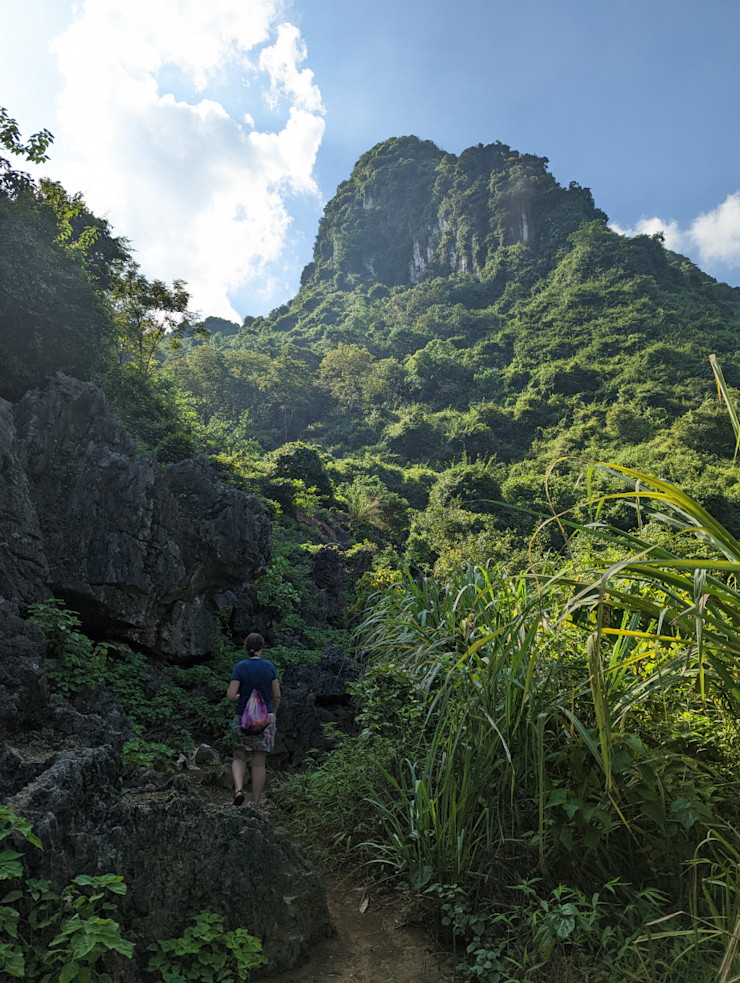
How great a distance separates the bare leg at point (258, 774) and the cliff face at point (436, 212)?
56.6m

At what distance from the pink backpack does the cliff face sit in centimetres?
5642

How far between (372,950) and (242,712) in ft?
5.81

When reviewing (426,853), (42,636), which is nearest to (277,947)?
(426,853)

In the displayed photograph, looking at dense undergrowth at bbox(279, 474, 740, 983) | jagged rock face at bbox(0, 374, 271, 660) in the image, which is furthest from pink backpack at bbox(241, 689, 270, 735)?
jagged rock face at bbox(0, 374, 271, 660)

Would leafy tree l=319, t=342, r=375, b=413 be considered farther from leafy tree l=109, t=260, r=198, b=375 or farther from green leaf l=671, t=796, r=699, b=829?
green leaf l=671, t=796, r=699, b=829

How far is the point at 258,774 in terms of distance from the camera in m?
3.68

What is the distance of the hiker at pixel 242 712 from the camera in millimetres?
3678

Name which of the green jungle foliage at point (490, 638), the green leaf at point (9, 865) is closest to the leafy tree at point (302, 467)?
the green jungle foliage at point (490, 638)

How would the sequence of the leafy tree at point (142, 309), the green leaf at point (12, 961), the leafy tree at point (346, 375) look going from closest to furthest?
the green leaf at point (12, 961)
the leafy tree at point (142, 309)
the leafy tree at point (346, 375)

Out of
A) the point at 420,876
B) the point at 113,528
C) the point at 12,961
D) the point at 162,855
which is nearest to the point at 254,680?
the point at 162,855

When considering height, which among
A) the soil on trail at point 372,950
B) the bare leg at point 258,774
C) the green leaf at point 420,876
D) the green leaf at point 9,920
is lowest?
the soil on trail at point 372,950

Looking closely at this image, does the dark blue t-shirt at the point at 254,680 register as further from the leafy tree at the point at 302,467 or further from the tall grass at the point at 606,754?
the leafy tree at the point at 302,467

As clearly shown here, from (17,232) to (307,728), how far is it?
7.36 meters

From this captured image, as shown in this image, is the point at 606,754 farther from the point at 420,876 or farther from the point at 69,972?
the point at 69,972
